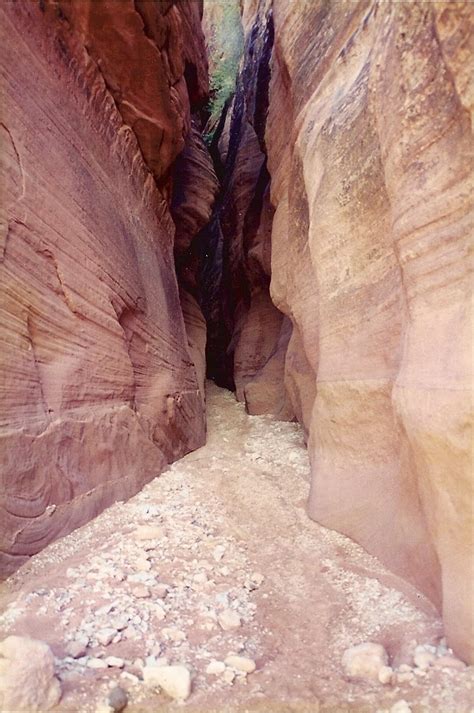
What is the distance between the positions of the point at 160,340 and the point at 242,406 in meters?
4.06

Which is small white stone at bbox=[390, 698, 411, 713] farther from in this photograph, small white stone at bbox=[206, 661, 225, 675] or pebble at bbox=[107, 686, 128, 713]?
pebble at bbox=[107, 686, 128, 713]

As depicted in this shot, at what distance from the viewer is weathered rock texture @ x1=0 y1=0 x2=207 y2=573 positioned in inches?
121

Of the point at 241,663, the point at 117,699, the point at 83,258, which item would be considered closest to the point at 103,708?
the point at 117,699

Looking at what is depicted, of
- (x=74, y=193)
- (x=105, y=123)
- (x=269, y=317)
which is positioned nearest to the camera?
(x=74, y=193)

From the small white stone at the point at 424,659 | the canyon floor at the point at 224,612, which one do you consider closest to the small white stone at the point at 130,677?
the canyon floor at the point at 224,612

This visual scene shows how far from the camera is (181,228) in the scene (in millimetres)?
8344

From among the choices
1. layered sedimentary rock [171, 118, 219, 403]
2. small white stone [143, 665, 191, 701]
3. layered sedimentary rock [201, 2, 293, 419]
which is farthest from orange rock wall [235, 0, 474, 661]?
layered sedimentary rock [201, 2, 293, 419]

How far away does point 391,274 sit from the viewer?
11.3 feet

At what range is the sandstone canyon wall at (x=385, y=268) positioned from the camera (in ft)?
7.82

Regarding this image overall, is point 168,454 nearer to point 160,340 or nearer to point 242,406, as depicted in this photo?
point 160,340

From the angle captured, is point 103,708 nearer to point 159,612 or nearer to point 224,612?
point 159,612

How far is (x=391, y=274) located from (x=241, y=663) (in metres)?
2.61

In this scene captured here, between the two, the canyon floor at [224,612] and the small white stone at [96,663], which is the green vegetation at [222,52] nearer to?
the canyon floor at [224,612]

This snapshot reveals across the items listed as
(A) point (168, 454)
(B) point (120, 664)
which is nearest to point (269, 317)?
(A) point (168, 454)
